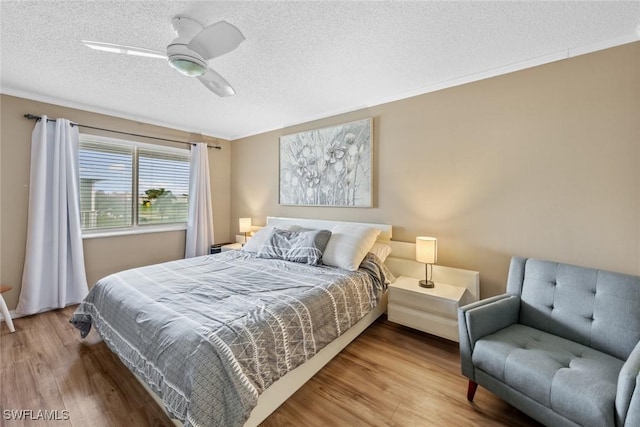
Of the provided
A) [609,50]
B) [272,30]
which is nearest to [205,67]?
[272,30]

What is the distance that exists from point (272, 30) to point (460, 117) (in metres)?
1.89

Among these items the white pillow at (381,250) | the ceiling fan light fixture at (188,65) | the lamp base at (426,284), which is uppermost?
the ceiling fan light fixture at (188,65)

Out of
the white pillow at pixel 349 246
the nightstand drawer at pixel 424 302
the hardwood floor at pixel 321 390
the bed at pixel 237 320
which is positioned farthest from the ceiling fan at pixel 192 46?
the nightstand drawer at pixel 424 302

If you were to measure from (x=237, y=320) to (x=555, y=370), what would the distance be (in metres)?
1.67

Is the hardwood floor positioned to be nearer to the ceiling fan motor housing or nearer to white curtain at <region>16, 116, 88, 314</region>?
white curtain at <region>16, 116, 88, 314</region>

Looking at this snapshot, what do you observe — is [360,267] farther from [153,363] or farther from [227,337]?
[153,363]

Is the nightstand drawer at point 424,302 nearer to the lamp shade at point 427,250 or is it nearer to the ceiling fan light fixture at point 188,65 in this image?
the lamp shade at point 427,250

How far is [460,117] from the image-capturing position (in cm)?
251

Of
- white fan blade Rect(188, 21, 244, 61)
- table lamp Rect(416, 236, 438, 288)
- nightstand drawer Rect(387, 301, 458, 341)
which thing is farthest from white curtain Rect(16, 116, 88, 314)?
table lamp Rect(416, 236, 438, 288)

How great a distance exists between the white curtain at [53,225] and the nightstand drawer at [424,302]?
12.1ft

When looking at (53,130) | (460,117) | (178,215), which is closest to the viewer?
(460,117)

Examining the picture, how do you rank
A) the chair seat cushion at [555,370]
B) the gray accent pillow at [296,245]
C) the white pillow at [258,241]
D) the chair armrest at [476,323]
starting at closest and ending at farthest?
the chair seat cushion at [555,370] < the chair armrest at [476,323] < the gray accent pillow at [296,245] < the white pillow at [258,241]

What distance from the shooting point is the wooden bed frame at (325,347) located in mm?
1499

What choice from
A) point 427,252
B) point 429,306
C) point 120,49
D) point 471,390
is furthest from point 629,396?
point 120,49
